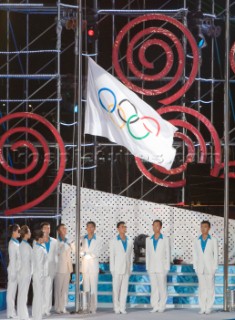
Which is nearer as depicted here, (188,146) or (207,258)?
(207,258)

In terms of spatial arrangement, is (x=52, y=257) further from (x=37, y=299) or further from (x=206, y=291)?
(x=206, y=291)

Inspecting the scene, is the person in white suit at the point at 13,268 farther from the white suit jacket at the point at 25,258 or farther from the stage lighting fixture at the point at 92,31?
the stage lighting fixture at the point at 92,31

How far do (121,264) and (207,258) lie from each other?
1157 mm

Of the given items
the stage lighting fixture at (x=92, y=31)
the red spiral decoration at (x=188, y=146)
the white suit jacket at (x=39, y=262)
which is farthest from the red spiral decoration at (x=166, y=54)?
the white suit jacket at (x=39, y=262)

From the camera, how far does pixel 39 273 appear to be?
1428 centimetres

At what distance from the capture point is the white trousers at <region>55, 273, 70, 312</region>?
15375mm

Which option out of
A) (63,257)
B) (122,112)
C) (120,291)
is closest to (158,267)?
(120,291)

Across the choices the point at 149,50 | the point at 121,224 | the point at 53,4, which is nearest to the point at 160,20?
the point at 149,50

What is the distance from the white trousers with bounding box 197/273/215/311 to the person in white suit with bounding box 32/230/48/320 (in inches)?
89.9

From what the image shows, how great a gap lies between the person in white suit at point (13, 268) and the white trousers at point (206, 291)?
98.1 inches

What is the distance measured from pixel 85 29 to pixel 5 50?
5.72 feet

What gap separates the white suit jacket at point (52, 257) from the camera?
15.2 metres

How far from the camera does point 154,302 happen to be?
1554 cm

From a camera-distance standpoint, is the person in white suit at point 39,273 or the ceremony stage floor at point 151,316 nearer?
the person in white suit at point 39,273
